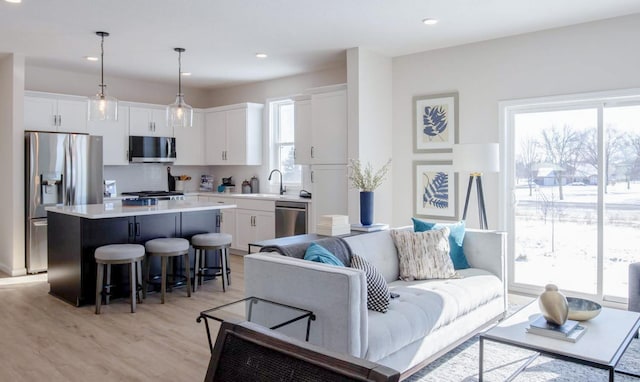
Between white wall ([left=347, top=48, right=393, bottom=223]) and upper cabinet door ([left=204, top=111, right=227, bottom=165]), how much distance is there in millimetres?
2825

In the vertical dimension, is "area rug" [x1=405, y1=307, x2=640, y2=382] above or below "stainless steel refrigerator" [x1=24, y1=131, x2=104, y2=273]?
below

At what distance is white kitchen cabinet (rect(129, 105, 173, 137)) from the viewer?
7.04m

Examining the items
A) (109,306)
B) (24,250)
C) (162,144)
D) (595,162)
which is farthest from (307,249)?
(162,144)

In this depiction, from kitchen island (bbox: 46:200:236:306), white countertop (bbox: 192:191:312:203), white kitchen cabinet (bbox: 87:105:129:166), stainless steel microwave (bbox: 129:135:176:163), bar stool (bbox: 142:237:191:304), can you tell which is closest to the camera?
kitchen island (bbox: 46:200:236:306)

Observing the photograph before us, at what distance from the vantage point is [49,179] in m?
5.82

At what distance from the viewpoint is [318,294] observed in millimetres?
2525

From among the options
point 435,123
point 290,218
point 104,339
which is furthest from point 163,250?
point 435,123

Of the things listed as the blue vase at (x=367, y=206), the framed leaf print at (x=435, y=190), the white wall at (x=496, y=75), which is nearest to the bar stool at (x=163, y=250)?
the blue vase at (x=367, y=206)

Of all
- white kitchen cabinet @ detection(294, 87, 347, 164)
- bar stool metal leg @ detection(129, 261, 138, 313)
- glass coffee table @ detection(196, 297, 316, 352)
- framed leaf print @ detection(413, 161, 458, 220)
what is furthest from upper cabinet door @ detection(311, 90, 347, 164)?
glass coffee table @ detection(196, 297, 316, 352)

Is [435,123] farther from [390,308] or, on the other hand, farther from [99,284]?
[99,284]

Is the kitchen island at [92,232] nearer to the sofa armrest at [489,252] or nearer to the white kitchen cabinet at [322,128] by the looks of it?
the white kitchen cabinet at [322,128]

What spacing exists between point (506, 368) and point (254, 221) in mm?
4252

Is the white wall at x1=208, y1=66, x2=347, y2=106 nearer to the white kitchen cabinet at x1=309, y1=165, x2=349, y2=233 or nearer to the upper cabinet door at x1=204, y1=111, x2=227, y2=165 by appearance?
the upper cabinet door at x1=204, y1=111, x2=227, y2=165

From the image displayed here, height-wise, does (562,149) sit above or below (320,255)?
above
